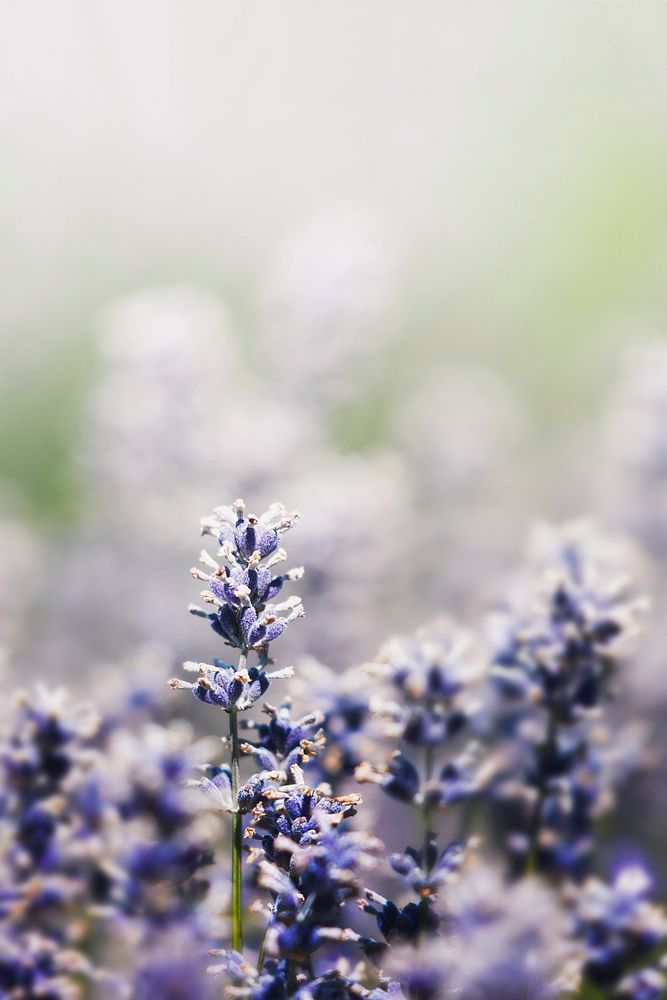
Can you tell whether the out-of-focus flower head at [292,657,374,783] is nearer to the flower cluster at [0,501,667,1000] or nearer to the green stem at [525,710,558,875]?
the flower cluster at [0,501,667,1000]

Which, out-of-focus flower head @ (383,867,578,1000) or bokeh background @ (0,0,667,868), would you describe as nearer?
out-of-focus flower head @ (383,867,578,1000)

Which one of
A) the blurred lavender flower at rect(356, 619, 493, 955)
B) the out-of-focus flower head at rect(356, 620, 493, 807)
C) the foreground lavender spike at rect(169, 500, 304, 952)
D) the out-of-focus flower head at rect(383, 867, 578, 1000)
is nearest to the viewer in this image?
the out-of-focus flower head at rect(383, 867, 578, 1000)

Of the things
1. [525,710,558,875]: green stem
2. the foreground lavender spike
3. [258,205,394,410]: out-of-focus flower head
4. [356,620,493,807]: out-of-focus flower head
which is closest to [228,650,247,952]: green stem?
the foreground lavender spike

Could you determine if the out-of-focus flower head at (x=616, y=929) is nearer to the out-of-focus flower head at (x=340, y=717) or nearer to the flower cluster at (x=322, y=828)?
the flower cluster at (x=322, y=828)

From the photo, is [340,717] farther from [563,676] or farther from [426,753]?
[563,676]

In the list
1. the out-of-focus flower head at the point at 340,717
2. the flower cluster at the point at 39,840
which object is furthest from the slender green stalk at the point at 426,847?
the flower cluster at the point at 39,840

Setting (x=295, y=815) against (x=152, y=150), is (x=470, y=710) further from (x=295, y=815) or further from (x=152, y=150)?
(x=152, y=150)

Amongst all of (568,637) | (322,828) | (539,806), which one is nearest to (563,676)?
(568,637)

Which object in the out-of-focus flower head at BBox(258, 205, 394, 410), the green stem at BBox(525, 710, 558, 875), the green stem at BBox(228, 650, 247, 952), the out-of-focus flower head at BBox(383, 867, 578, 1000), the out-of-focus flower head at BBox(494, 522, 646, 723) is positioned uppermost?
the out-of-focus flower head at BBox(258, 205, 394, 410)
